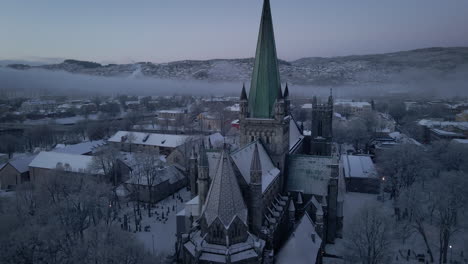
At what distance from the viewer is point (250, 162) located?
84.3ft

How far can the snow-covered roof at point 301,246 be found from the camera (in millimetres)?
23984

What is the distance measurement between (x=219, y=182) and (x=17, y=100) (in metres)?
156

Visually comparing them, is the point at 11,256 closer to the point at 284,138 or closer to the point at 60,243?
the point at 60,243

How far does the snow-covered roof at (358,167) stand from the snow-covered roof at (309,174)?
22628mm

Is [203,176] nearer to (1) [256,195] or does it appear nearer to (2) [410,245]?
(1) [256,195]

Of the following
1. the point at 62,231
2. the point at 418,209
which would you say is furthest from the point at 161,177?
the point at 418,209

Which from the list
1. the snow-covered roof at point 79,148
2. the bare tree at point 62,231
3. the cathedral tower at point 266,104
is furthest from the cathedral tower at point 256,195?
the snow-covered roof at point 79,148

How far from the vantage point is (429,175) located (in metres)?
47.6

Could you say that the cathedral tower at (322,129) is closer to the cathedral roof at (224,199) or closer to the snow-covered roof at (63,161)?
the cathedral roof at (224,199)

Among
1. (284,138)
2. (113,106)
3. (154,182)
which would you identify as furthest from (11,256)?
(113,106)

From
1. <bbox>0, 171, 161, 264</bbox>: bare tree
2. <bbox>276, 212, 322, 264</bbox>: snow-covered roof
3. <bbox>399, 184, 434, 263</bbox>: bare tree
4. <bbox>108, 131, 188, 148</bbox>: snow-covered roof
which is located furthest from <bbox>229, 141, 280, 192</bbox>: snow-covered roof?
<bbox>108, 131, 188, 148</bbox>: snow-covered roof

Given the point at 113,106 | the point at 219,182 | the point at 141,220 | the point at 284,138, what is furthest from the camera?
the point at 113,106

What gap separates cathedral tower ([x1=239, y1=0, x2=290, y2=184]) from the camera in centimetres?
2950

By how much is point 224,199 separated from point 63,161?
155ft
